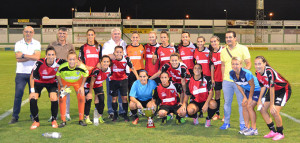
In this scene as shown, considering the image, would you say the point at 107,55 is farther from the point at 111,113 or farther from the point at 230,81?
the point at 230,81

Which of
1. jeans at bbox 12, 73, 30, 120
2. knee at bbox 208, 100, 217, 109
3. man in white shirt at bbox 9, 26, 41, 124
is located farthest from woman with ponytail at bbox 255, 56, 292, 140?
jeans at bbox 12, 73, 30, 120

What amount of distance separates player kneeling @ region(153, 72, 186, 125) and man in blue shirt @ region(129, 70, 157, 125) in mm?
221

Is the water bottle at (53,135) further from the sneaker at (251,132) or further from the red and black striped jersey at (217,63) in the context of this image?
the red and black striped jersey at (217,63)

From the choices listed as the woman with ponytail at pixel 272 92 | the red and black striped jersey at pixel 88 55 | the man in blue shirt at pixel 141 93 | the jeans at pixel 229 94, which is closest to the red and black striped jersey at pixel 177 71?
the man in blue shirt at pixel 141 93

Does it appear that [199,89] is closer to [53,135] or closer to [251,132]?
[251,132]

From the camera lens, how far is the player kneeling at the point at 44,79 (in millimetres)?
6402

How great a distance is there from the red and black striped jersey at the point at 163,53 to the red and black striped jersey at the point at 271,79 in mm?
2504

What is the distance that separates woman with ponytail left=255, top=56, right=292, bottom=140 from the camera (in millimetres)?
5461

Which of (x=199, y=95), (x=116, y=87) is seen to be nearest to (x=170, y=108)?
(x=199, y=95)

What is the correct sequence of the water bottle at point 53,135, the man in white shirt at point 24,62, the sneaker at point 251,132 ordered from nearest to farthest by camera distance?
the water bottle at point 53,135, the sneaker at point 251,132, the man in white shirt at point 24,62

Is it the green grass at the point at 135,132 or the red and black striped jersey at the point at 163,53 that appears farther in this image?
the red and black striped jersey at the point at 163,53

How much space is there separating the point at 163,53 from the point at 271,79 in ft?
9.22

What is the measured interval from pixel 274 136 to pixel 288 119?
1666 millimetres

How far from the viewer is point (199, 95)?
6.75m
